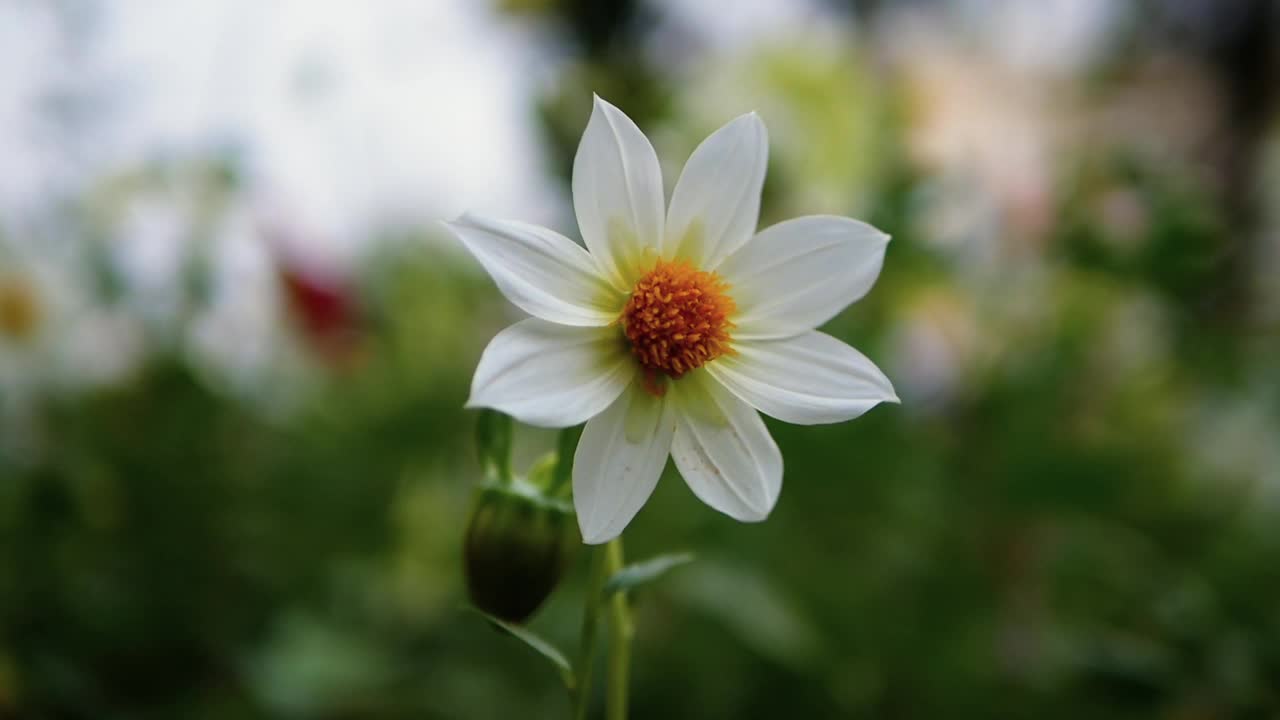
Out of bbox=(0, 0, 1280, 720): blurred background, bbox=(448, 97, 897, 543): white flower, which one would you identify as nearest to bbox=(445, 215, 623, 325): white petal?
bbox=(448, 97, 897, 543): white flower

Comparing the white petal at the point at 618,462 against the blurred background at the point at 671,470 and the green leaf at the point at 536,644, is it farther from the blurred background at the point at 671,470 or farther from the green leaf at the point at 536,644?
the blurred background at the point at 671,470

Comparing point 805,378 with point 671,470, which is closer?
point 805,378

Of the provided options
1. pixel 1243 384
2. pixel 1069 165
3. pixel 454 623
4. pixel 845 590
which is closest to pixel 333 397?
pixel 454 623

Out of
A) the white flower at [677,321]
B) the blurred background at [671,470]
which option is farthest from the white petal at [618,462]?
the blurred background at [671,470]

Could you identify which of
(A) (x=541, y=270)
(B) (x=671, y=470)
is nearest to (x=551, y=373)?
(A) (x=541, y=270)

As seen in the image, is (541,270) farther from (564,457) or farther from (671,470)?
(671,470)

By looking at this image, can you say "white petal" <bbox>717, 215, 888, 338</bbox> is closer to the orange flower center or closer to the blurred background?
the orange flower center
